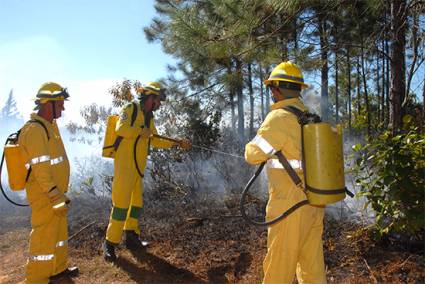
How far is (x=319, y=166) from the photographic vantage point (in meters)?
2.91

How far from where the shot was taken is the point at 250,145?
310cm

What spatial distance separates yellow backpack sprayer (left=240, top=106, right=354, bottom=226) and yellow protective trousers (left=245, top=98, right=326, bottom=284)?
0.08m

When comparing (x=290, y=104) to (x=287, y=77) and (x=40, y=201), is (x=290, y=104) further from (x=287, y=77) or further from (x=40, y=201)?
(x=40, y=201)

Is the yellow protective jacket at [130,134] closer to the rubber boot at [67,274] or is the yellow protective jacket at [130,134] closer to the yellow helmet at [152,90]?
the yellow helmet at [152,90]

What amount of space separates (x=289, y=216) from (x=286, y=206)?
0.26 feet

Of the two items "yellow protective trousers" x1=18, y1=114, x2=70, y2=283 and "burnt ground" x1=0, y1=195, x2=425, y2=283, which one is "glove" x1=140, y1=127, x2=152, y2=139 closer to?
"yellow protective trousers" x1=18, y1=114, x2=70, y2=283

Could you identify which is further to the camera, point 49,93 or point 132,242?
point 132,242

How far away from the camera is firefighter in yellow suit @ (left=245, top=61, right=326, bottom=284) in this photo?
2.97 metres

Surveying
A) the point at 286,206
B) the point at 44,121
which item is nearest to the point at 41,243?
the point at 44,121

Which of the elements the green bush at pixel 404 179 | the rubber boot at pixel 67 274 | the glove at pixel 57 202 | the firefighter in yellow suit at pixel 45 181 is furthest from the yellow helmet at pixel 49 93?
the green bush at pixel 404 179

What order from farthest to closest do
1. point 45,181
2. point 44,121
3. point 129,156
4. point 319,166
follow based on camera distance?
1. point 129,156
2. point 44,121
3. point 45,181
4. point 319,166

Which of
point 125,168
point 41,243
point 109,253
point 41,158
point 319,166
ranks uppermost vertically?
point 41,158

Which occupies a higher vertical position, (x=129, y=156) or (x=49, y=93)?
(x=49, y=93)

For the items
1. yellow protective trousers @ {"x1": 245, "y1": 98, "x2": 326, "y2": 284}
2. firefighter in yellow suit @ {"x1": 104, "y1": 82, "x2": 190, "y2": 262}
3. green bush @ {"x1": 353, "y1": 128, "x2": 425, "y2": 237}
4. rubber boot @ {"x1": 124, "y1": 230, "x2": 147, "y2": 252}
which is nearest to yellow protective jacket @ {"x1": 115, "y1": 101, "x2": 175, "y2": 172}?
firefighter in yellow suit @ {"x1": 104, "y1": 82, "x2": 190, "y2": 262}
